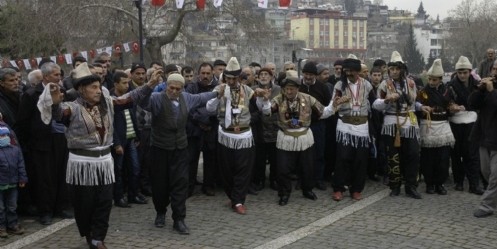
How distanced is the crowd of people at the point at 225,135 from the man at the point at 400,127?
18 mm

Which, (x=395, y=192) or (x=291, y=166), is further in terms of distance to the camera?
(x=395, y=192)

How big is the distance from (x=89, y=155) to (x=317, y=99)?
3.90 m

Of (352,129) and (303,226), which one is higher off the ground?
(352,129)

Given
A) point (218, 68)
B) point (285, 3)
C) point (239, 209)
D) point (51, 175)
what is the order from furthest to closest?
point (285, 3) → point (218, 68) → point (239, 209) → point (51, 175)

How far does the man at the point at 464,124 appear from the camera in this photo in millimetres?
8656

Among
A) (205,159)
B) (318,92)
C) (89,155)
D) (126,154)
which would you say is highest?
(318,92)

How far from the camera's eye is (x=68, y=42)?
25.4m

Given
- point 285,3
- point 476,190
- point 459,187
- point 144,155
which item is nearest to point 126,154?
point 144,155

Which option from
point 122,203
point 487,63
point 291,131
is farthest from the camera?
point 487,63

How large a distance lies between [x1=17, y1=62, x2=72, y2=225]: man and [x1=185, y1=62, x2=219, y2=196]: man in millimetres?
1793

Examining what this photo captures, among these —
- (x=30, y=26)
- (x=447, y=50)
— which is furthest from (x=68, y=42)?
(x=447, y=50)

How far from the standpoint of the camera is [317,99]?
347 inches

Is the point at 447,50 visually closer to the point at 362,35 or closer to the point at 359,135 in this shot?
the point at 362,35

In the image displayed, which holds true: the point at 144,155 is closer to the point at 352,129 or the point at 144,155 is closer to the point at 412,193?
the point at 352,129
